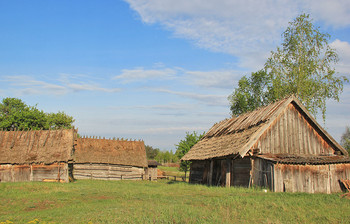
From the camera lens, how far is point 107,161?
1602 inches

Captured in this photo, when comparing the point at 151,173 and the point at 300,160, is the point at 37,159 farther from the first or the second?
the point at 300,160

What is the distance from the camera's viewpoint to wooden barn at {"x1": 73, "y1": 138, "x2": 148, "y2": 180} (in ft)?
132

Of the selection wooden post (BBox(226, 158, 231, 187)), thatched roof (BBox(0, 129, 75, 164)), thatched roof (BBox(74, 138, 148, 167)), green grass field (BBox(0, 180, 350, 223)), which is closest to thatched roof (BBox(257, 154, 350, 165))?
wooden post (BBox(226, 158, 231, 187))

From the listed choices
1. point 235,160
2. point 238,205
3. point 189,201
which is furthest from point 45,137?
point 238,205

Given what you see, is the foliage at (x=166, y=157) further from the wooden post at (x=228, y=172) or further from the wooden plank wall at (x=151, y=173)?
the wooden post at (x=228, y=172)

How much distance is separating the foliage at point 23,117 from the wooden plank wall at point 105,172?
56.8 feet

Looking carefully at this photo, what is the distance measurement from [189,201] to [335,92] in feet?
74.1

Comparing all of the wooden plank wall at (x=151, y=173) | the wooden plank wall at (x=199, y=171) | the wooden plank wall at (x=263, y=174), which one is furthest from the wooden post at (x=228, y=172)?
the wooden plank wall at (x=151, y=173)

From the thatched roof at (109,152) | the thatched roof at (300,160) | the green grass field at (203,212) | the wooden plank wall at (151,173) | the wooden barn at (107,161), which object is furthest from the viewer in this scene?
the wooden plank wall at (151,173)

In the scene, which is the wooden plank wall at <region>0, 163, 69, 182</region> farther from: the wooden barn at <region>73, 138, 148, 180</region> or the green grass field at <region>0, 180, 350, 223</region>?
the green grass field at <region>0, 180, 350, 223</region>

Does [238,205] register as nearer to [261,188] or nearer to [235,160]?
[261,188]

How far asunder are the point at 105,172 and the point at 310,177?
2739 centimetres

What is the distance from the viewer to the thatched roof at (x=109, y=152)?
40688mm

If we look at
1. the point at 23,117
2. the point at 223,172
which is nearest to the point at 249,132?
the point at 223,172
